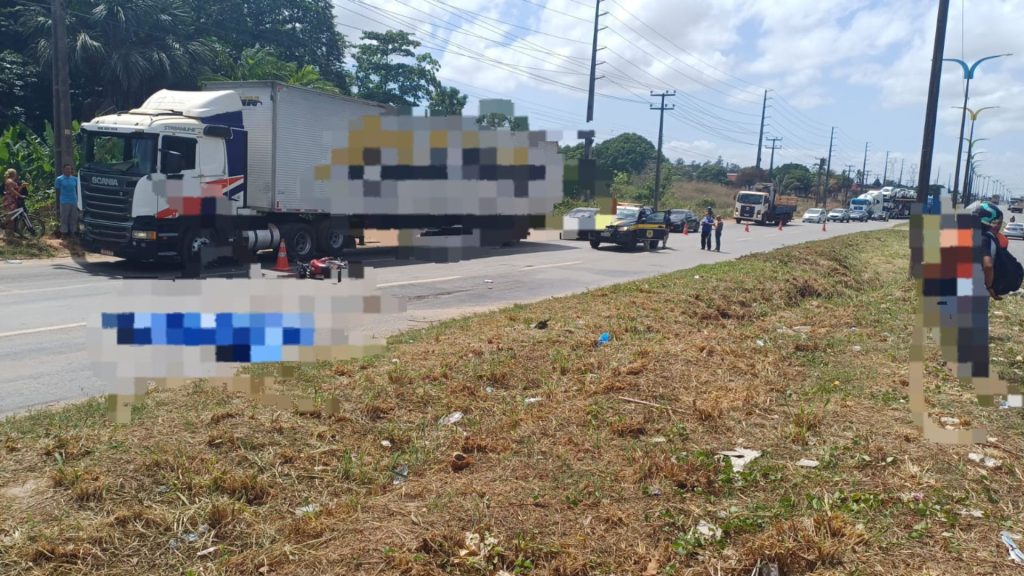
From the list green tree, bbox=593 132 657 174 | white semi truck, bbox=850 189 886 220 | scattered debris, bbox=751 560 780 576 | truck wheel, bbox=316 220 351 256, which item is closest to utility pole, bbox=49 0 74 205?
truck wheel, bbox=316 220 351 256

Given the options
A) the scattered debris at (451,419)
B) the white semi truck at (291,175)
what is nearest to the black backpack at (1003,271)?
the white semi truck at (291,175)

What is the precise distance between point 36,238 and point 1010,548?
18530mm

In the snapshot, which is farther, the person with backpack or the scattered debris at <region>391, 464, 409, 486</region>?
the person with backpack

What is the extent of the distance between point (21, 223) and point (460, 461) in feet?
53.2

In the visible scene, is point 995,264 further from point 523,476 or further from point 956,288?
point 523,476

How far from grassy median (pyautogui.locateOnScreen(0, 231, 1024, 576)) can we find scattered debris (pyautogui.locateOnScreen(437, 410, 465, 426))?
0.04 metres

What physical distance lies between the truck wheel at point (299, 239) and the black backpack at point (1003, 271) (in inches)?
382

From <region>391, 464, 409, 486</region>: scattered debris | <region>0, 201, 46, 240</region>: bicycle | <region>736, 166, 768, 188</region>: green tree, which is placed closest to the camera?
<region>391, 464, 409, 486</region>: scattered debris

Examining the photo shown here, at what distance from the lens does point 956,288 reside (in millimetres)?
6141

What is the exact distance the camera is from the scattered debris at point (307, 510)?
380cm

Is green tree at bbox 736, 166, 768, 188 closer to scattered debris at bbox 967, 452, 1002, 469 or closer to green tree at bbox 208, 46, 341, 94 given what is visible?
green tree at bbox 208, 46, 341, 94

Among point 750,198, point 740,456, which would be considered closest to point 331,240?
point 740,456

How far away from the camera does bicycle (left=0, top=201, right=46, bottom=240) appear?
640 inches

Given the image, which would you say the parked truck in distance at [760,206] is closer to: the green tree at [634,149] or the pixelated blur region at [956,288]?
the green tree at [634,149]
